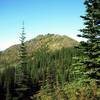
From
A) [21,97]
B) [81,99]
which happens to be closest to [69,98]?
[81,99]

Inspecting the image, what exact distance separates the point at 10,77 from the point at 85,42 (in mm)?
90190

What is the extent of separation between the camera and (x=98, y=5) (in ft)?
66.1

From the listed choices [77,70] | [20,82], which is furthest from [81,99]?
[20,82]

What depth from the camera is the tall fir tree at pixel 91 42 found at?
63.5ft

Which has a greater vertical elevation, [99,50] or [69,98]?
[99,50]

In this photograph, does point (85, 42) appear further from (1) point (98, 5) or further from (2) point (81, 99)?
(2) point (81, 99)

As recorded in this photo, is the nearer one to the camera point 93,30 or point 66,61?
point 93,30

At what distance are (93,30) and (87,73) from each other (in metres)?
3.50

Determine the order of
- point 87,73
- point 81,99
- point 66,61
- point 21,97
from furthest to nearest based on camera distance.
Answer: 1. point 66,61
2. point 21,97
3. point 87,73
4. point 81,99

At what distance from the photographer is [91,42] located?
2033 centimetres

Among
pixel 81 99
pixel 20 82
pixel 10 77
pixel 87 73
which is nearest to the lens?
pixel 81 99

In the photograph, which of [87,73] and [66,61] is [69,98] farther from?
[66,61]

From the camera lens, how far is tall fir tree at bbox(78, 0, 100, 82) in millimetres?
19342

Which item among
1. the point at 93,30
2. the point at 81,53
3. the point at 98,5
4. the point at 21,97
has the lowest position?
the point at 21,97
